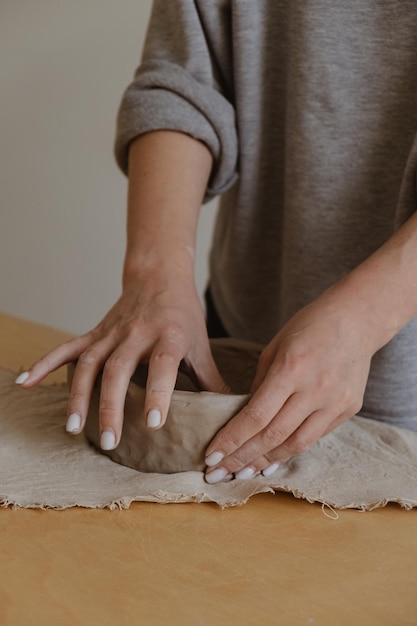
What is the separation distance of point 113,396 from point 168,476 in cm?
8

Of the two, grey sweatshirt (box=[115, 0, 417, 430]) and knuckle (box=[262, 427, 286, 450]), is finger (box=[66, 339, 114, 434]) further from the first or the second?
grey sweatshirt (box=[115, 0, 417, 430])

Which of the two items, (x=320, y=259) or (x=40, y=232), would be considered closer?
(x=320, y=259)

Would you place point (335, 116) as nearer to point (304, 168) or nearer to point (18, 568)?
point (304, 168)

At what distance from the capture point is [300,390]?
2.21ft

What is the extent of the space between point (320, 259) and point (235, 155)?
0.54ft

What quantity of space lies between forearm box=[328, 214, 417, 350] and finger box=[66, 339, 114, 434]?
0.22 m

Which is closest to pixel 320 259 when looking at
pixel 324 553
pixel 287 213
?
pixel 287 213

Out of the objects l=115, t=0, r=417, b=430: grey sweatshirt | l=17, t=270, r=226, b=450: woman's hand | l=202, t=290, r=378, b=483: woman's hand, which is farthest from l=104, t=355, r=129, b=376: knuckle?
l=115, t=0, r=417, b=430: grey sweatshirt

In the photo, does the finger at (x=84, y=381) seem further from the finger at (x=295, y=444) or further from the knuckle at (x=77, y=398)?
the finger at (x=295, y=444)

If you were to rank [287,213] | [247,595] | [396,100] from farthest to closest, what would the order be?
1. [287,213]
2. [396,100]
3. [247,595]

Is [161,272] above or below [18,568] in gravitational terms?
above

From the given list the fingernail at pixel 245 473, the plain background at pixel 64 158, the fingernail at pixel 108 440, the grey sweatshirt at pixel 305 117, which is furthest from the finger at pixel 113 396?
the plain background at pixel 64 158

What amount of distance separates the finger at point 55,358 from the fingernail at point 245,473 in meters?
0.19

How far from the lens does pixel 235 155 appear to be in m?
0.99
